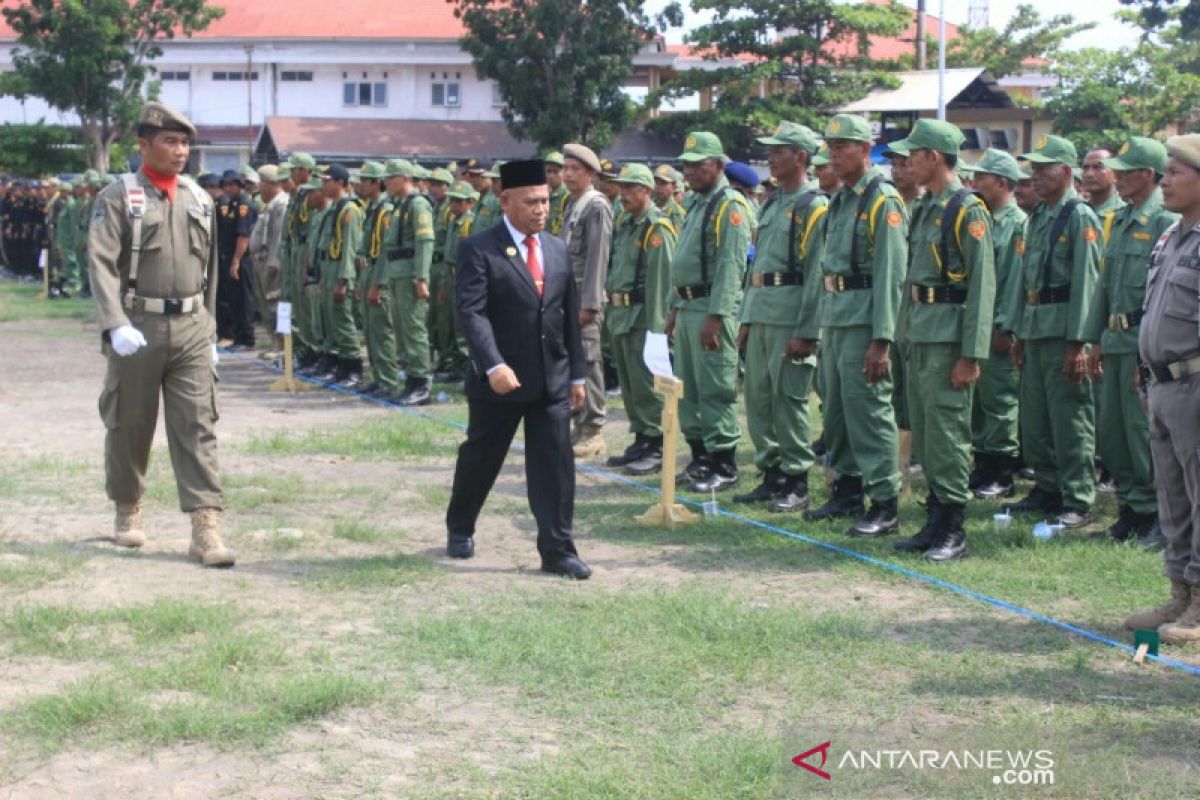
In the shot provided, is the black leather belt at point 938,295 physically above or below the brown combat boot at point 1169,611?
above

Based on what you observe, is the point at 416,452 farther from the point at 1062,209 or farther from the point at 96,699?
the point at 96,699

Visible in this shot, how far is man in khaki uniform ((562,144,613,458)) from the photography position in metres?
11.2

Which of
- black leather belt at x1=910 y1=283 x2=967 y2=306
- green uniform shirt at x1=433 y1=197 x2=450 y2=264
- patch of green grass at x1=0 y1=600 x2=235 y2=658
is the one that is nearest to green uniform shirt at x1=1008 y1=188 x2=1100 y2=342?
black leather belt at x1=910 y1=283 x2=967 y2=306

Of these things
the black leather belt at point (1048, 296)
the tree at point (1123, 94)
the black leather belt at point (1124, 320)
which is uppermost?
the tree at point (1123, 94)

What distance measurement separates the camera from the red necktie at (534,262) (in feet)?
25.8

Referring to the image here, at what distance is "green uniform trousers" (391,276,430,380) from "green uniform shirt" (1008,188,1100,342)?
6.56 m

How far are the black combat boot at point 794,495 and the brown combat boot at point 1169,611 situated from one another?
2942mm

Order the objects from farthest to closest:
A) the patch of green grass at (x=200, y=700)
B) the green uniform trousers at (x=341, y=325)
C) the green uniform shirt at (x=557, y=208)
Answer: the green uniform trousers at (x=341, y=325) → the green uniform shirt at (x=557, y=208) → the patch of green grass at (x=200, y=700)

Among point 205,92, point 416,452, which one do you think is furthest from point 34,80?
point 416,452

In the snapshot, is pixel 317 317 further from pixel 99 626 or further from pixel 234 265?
pixel 99 626

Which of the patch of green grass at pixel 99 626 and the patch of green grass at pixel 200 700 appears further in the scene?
the patch of green grass at pixel 99 626

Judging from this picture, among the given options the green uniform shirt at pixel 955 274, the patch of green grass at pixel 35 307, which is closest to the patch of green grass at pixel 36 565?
the green uniform shirt at pixel 955 274

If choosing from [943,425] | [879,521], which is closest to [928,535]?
[879,521]

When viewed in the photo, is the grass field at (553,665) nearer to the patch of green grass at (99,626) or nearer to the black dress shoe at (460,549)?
the patch of green grass at (99,626)
